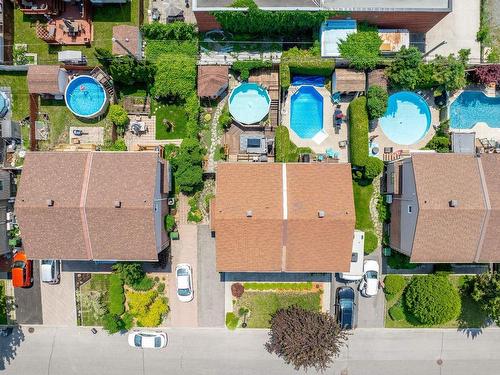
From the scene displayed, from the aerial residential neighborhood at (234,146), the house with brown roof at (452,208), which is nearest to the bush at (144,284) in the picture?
the aerial residential neighborhood at (234,146)

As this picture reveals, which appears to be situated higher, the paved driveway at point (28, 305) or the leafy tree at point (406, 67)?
the leafy tree at point (406, 67)

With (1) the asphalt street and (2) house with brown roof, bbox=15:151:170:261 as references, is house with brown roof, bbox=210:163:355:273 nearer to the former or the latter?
(2) house with brown roof, bbox=15:151:170:261

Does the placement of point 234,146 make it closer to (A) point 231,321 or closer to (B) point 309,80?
(B) point 309,80

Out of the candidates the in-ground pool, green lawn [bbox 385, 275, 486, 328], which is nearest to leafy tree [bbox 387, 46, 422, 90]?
the in-ground pool

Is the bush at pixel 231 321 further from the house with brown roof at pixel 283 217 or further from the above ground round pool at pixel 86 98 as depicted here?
the above ground round pool at pixel 86 98

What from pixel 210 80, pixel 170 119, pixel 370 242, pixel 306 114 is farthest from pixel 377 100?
pixel 170 119

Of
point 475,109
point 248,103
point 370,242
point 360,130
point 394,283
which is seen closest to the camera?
point 360,130
